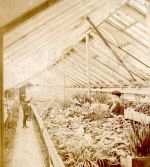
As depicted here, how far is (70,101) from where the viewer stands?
2.41 meters

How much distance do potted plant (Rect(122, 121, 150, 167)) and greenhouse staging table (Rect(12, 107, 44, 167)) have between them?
2.42ft

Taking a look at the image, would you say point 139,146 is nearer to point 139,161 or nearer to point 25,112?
point 139,161

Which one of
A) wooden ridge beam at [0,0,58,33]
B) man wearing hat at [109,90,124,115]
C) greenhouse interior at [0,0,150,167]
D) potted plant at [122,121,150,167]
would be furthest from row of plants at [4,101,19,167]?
potted plant at [122,121,150,167]

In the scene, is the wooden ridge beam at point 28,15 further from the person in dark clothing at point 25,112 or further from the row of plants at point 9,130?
the person in dark clothing at point 25,112

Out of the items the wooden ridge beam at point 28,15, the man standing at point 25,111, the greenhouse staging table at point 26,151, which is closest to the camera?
the wooden ridge beam at point 28,15

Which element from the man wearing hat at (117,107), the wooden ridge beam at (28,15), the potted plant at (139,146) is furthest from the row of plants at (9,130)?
the potted plant at (139,146)

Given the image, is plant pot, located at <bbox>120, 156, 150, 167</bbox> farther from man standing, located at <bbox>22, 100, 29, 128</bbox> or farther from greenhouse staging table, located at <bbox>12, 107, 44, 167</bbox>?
man standing, located at <bbox>22, 100, 29, 128</bbox>

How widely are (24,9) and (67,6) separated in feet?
1.16

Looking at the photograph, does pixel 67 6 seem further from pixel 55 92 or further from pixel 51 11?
pixel 55 92

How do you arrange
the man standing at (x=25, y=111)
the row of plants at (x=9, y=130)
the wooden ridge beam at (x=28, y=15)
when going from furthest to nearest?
the man standing at (x=25, y=111), the row of plants at (x=9, y=130), the wooden ridge beam at (x=28, y=15)

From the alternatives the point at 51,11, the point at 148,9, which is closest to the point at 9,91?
the point at 51,11

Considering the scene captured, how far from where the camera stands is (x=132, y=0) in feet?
8.48

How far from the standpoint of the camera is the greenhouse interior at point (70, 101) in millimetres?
2176

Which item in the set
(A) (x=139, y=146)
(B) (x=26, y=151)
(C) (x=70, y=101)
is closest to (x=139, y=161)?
(A) (x=139, y=146)
